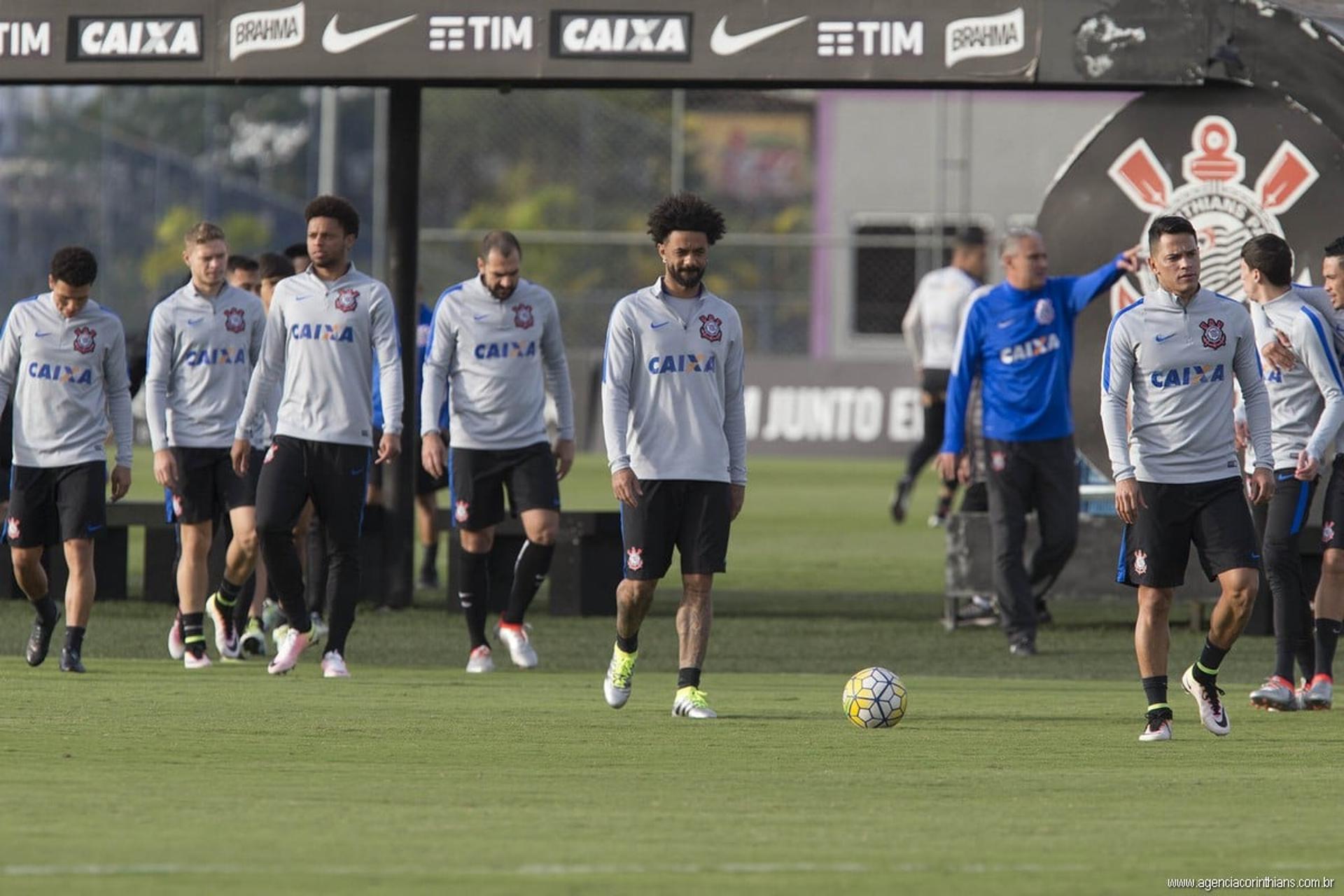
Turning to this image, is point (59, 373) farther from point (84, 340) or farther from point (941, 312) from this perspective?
point (941, 312)

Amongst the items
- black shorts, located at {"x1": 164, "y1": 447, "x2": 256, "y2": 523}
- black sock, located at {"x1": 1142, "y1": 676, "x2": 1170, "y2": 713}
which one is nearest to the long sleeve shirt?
black shorts, located at {"x1": 164, "y1": 447, "x2": 256, "y2": 523}

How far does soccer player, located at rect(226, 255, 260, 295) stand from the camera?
1359cm

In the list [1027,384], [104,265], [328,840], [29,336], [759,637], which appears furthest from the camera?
[104,265]

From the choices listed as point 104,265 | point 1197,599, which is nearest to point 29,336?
point 1197,599

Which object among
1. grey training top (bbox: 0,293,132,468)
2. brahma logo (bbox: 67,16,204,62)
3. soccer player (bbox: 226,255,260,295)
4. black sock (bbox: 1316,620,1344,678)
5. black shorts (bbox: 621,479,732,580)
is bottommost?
black sock (bbox: 1316,620,1344,678)

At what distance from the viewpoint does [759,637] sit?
Answer: 47.0 feet

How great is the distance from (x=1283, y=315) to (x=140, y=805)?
575cm

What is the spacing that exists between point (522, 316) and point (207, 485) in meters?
1.89

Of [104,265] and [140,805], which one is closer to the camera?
[140,805]

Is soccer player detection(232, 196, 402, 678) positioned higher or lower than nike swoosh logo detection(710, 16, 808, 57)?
lower

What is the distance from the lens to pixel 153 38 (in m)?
14.5

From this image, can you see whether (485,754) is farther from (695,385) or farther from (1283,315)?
(1283,315)

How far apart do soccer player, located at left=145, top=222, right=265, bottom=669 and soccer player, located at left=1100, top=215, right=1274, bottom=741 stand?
4.90 m

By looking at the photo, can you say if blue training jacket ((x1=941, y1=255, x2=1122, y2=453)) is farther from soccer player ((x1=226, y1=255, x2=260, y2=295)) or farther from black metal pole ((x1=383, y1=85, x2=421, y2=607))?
soccer player ((x1=226, y1=255, x2=260, y2=295))
